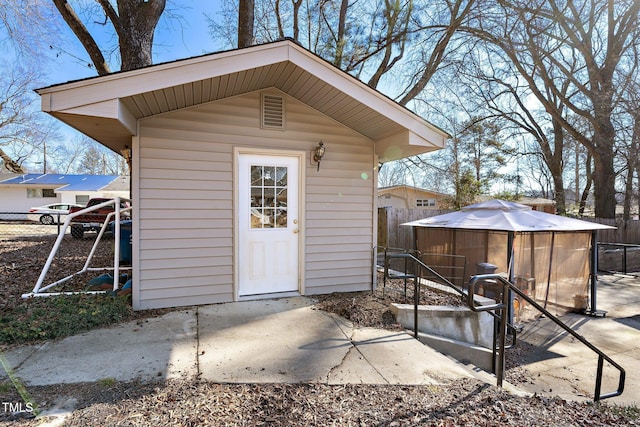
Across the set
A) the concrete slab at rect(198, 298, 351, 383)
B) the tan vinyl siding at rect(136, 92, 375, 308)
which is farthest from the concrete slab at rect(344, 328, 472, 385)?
the tan vinyl siding at rect(136, 92, 375, 308)

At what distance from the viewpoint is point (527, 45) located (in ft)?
36.8

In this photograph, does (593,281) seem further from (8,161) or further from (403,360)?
(8,161)

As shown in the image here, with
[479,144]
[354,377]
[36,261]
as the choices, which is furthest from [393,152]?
[479,144]

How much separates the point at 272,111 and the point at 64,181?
998 inches

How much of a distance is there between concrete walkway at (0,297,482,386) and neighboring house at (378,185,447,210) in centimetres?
2050

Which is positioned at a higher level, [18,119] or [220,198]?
[18,119]

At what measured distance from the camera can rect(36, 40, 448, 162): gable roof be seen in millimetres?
3086

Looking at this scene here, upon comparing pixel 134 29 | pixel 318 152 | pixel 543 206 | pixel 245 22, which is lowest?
pixel 543 206

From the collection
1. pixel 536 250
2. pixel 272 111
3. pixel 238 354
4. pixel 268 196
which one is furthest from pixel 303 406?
pixel 536 250

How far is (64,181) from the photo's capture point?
23.0 meters

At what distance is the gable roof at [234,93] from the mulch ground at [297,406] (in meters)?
2.37

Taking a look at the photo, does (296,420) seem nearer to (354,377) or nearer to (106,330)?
(354,377)

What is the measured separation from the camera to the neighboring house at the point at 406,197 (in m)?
23.6

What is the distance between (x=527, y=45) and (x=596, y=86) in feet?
13.2
